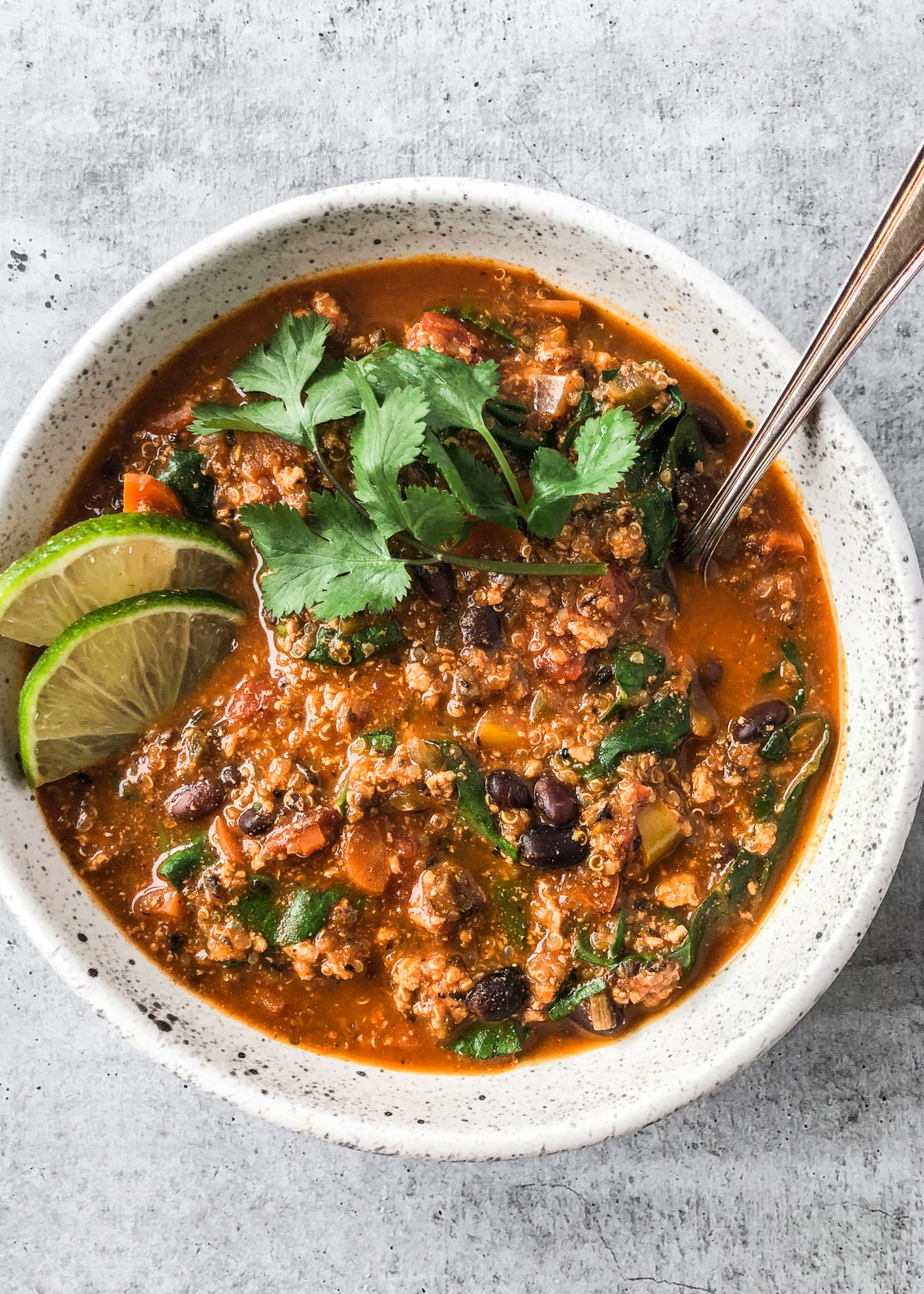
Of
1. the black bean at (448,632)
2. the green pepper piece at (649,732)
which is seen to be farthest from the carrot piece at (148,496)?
the green pepper piece at (649,732)

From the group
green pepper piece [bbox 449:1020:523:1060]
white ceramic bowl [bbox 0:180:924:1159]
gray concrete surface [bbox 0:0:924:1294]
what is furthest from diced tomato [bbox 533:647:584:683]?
gray concrete surface [bbox 0:0:924:1294]

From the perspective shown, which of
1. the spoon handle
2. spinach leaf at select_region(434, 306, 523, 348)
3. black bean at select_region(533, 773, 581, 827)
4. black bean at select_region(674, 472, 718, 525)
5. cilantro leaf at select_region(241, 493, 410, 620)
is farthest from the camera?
spinach leaf at select_region(434, 306, 523, 348)

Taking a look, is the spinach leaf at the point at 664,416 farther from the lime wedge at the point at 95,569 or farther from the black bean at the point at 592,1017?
the black bean at the point at 592,1017

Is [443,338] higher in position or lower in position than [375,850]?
higher

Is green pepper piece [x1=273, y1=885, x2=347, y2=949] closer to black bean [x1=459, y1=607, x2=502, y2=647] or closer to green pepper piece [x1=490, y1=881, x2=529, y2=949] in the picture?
green pepper piece [x1=490, y1=881, x2=529, y2=949]

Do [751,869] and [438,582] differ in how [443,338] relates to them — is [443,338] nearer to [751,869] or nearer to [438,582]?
[438,582]

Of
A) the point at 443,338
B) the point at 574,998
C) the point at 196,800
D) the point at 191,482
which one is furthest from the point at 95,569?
the point at 574,998
